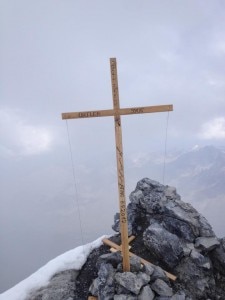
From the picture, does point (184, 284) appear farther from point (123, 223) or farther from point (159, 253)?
point (123, 223)

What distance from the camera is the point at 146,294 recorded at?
11328 millimetres

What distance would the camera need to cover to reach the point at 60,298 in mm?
13648

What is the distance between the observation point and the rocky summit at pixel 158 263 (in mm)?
11734

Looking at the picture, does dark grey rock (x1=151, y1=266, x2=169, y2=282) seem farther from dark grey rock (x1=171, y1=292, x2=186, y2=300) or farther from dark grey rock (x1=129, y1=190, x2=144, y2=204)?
dark grey rock (x1=129, y1=190, x2=144, y2=204)

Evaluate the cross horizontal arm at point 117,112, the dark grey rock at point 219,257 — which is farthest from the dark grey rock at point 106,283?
the cross horizontal arm at point 117,112

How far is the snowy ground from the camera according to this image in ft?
48.7

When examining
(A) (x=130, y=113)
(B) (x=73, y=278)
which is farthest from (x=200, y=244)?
(A) (x=130, y=113)

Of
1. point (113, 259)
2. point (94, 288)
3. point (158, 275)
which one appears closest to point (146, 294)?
point (158, 275)

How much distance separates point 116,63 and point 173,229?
9.19 meters

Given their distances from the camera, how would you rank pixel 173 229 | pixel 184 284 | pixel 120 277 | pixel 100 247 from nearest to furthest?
pixel 120 277 < pixel 184 284 < pixel 173 229 < pixel 100 247

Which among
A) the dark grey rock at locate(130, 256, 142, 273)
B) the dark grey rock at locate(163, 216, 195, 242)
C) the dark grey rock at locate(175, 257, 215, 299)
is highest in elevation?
the dark grey rock at locate(163, 216, 195, 242)

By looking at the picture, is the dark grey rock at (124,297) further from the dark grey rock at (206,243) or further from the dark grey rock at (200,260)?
the dark grey rock at (206,243)

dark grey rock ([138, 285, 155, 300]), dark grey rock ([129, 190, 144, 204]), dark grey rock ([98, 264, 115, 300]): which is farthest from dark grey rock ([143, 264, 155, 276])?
dark grey rock ([129, 190, 144, 204])

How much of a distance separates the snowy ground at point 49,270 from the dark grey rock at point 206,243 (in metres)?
5.65
